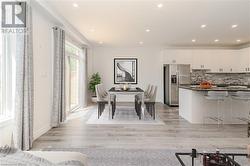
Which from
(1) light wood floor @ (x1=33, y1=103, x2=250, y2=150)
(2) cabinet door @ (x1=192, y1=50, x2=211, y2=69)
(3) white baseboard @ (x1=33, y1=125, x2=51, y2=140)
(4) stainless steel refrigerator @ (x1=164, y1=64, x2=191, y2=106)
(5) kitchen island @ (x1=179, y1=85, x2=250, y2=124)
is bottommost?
(1) light wood floor @ (x1=33, y1=103, x2=250, y2=150)

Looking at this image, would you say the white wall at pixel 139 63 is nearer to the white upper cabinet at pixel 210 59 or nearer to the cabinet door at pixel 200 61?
the white upper cabinet at pixel 210 59

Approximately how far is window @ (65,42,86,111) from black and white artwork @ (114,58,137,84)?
6.40ft

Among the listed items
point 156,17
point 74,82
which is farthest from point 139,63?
point 156,17

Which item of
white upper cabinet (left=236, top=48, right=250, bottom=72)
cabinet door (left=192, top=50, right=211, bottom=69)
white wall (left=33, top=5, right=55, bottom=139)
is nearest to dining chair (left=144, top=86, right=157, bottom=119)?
white wall (left=33, top=5, right=55, bottom=139)

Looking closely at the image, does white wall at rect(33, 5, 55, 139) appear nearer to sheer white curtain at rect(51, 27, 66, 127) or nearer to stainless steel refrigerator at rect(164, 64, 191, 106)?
sheer white curtain at rect(51, 27, 66, 127)

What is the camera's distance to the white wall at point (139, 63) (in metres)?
10.8

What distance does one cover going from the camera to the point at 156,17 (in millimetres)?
5602

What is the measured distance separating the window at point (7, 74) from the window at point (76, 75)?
161 inches

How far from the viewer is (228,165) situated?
218 centimetres

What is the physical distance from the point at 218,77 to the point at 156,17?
19.8ft

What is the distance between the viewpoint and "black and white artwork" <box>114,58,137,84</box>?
35.5ft

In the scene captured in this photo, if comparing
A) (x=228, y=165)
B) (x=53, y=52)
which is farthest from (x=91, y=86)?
(x=228, y=165)

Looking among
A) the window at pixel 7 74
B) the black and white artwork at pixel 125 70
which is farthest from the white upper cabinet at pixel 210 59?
the window at pixel 7 74

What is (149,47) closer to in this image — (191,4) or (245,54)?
(245,54)
